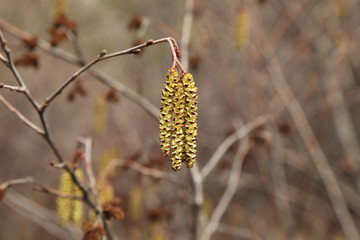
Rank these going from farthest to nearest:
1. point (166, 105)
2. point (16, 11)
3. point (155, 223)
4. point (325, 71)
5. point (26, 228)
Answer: point (26, 228) → point (16, 11) → point (325, 71) → point (155, 223) → point (166, 105)

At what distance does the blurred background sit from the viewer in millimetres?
4051

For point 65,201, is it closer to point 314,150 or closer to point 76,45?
point 76,45

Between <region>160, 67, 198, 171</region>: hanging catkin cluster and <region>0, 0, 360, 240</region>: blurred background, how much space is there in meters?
1.66

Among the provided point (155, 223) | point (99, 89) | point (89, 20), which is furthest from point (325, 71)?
point (99, 89)

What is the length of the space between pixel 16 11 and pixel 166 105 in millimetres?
6034

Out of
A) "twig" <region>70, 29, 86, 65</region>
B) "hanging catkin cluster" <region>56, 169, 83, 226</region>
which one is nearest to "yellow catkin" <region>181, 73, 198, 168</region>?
"hanging catkin cluster" <region>56, 169, 83, 226</region>

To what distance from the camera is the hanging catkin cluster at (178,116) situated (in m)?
1.22

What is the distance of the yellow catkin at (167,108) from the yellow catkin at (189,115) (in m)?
0.04

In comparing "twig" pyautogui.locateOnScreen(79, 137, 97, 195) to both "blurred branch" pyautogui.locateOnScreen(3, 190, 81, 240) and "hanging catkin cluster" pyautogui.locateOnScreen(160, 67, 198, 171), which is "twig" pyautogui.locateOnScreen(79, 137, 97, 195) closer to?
"blurred branch" pyautogui.locateOnScreen(3, 190, 81, 240)

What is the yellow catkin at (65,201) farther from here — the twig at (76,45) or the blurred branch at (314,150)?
the blurred branch at (314,150)

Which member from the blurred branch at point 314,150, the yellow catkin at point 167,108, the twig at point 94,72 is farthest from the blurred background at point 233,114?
the yellow catkin at point 167,108

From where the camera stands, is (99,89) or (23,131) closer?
(23,131)

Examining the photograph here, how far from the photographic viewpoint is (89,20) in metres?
7.43

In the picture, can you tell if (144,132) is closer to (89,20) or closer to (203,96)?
(203,96)
